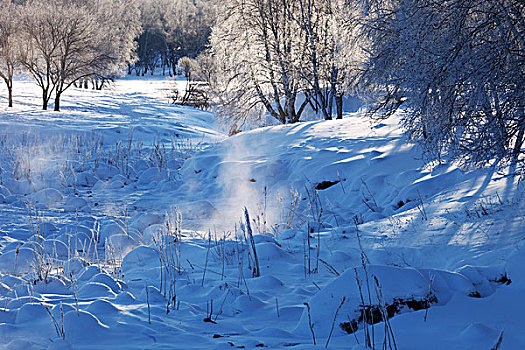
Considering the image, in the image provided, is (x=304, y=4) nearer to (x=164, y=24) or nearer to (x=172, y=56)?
(x=172, y=56)

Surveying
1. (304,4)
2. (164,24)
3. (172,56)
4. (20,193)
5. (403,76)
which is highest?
(164,24)

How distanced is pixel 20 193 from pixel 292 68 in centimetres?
894

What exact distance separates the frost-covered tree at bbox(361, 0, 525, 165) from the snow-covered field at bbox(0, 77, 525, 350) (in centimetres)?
72

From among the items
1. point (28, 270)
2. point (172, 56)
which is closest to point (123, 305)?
point (28, 270)

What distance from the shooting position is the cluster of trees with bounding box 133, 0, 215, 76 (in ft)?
216

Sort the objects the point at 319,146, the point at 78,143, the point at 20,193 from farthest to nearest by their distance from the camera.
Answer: the point at 78,143, the point at 319,146, the point at 20,193

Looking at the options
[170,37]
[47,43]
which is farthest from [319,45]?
[170,37]

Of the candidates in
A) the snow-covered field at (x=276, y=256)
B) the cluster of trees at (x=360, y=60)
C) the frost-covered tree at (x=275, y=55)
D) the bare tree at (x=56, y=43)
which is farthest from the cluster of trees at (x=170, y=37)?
the snow-covered field at (x=276, y=256)

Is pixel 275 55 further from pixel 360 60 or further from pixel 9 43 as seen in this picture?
pixel 9 43

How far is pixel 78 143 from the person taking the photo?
1322 centimetres

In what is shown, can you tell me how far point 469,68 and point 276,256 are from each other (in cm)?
241

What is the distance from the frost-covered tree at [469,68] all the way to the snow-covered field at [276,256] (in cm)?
72

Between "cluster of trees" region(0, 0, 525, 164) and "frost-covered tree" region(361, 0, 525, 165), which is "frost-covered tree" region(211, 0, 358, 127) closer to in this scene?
"cluster of trees" region(0, 0, 525, 164)

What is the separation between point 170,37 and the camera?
6669cm
